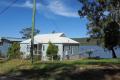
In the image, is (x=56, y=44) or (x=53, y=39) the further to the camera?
(x=53, y=39)

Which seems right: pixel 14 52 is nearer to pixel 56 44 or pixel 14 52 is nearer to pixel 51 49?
pixel 51 49

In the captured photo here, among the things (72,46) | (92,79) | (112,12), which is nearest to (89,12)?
(112,12)

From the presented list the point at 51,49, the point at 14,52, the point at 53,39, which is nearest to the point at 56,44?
the point at 53,39

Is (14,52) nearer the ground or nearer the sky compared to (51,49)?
nearer the ground

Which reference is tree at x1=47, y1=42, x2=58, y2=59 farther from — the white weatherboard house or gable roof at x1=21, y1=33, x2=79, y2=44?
gable roof at x1=21, y1=33, x2=79, y2=44

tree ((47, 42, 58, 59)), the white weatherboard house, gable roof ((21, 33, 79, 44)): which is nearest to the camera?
tree ((47, 42, 58, 59))

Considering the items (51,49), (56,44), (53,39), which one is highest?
(53,39)

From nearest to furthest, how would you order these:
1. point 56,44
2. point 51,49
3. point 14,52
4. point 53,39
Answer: point 14,52, point 51,49, point 56,44, point 53,39

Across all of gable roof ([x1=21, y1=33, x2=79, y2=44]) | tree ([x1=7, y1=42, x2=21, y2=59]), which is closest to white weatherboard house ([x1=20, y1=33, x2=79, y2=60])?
gable roof ([x1=21, y1=33, x2=79, y2=44])

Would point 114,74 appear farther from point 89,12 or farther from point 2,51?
point 2,51

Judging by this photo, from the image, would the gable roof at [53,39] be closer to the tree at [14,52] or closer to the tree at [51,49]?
the tree at [51,49]

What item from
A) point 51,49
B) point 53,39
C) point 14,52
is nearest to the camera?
point 14,52

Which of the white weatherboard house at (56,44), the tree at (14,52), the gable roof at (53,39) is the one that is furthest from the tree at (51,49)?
the tree at (14,52)

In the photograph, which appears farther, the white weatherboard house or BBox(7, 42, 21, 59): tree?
the white weatherboard house
